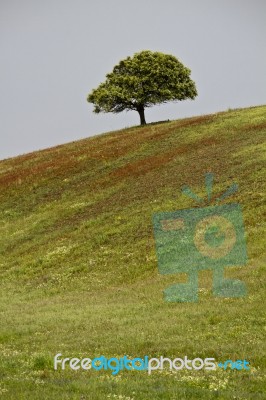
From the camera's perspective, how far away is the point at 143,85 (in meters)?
87.3

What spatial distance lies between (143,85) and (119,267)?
60542mm

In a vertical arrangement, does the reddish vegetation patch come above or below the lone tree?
below

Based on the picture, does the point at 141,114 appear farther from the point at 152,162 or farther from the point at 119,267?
the point at 119,267

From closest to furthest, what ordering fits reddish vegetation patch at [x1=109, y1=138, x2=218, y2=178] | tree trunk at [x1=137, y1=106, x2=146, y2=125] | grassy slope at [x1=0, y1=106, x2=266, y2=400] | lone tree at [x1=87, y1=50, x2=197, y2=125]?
grassy slope at [x1=0, y1=106, x2=266, y2=400] < reddish vegetation patch at [x1=109, y1=138, x2=218, y2=178] < lone tree at [x1=87, y1=50, x2=197, y2=125] < tree trunk at [x1=137, y1=106, x2=146, y2=125]

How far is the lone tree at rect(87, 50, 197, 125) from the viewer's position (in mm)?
86438

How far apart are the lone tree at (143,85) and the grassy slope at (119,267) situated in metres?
13.7

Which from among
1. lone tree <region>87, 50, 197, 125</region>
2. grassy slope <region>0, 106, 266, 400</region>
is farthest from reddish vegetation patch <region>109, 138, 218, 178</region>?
lone tree <region>87, 50, 197, 125</region>

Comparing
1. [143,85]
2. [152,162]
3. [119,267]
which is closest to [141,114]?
[143,85]

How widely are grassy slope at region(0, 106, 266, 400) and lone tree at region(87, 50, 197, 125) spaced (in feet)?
44.8

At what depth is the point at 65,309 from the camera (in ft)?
81.1

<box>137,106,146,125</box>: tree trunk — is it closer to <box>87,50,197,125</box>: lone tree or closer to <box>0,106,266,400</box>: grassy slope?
<box>87,50,197,125</box>: lone tree

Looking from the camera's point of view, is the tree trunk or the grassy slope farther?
the tree trunk

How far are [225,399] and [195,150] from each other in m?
48.3

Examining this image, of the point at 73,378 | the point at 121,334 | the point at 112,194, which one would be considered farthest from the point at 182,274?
the point at 112,194
